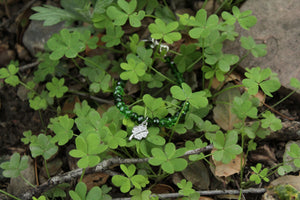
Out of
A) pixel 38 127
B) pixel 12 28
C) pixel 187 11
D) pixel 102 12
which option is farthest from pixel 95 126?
pixel 12 28

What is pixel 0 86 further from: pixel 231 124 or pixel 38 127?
pixel 231 124

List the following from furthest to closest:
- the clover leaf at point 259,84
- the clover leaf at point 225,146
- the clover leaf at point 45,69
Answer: the clover leaf at point 45,69 → the clover leaf at point 259,84 → the clover leaf at point 225,146

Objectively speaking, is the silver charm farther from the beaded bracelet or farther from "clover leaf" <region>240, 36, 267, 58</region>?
"clover leaf" <region>240, 36, 267, 58</region>

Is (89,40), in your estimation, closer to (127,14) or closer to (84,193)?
(127,14)

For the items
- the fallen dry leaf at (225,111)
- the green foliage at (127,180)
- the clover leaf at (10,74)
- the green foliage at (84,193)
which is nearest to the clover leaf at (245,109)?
the fallen dry leaf at (225,111)

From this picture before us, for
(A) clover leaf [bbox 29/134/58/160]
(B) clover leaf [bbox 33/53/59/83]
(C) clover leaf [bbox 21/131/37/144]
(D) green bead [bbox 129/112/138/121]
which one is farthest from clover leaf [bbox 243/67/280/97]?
(C) clover leaf [bbox 21/131/37/144]

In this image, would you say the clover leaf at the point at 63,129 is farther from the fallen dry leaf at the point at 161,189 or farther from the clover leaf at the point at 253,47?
the clover leaf at the point at 253,47

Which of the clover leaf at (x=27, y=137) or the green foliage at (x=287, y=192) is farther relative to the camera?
the clover leaf at (x=27, y=137)

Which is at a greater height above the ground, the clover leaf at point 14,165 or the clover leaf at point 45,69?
the clover leaf at point 45,69
